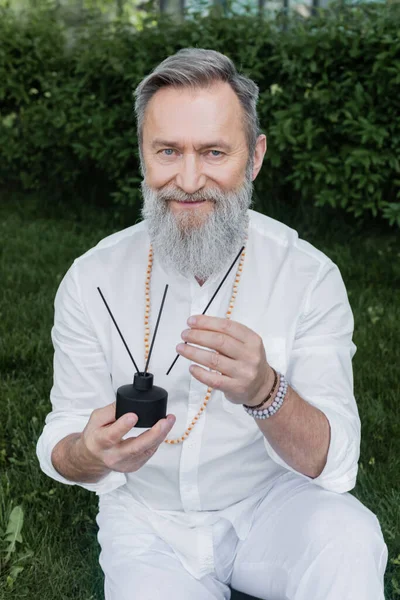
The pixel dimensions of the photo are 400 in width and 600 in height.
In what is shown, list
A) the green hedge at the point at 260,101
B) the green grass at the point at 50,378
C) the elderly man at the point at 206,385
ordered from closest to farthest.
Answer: the elderly man at the point at 206,385
the green grass at the point at 50,378
the green hedge at the point at 260,101

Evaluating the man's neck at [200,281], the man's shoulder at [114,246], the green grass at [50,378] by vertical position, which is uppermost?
the man's shoulder at [114,246]

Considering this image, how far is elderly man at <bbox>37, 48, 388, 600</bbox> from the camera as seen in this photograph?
95.9 inches

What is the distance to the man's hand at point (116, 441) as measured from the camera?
212cm

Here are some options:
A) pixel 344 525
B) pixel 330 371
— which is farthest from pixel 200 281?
pixel 344 525

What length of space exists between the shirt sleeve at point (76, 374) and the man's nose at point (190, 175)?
511 mm

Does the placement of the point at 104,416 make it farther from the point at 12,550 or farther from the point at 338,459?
the point at 12,550

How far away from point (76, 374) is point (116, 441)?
0.57 meters

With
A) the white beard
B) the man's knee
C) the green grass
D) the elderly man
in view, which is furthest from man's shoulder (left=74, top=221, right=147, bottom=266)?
the green grass

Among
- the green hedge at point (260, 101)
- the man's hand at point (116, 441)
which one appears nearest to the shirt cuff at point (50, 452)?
the man's hand at point (116, 441)

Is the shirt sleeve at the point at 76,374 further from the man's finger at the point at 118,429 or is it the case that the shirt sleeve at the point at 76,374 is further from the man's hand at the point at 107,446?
the man's finger at the point at 118,429

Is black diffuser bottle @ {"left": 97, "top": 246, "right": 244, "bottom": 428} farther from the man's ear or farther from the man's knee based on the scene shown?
the man's ear

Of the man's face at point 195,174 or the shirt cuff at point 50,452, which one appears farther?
the shirt cuff at point 50,452

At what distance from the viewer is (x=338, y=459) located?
2.42 metres

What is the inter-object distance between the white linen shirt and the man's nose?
0.34 m
